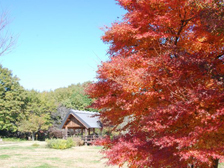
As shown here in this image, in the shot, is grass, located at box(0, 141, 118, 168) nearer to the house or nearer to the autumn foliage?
the autumn foliage

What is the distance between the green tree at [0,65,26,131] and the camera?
123ft

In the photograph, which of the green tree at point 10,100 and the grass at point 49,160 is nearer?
the grass at point 49,160

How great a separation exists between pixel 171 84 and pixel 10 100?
3915cm

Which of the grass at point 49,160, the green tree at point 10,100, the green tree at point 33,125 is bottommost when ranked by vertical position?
the grass at point 49,160

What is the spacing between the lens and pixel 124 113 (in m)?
6.70

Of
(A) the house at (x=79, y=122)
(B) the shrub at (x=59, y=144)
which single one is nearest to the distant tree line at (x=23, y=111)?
Result: (A) the house at (x=79, y=122)

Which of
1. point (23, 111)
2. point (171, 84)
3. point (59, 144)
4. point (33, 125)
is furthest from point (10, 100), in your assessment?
point (171, 84)

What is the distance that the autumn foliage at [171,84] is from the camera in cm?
411

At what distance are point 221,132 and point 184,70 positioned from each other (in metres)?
1.54

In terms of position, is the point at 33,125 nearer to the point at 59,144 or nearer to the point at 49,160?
the point at 59,144

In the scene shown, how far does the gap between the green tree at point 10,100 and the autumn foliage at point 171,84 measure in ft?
115

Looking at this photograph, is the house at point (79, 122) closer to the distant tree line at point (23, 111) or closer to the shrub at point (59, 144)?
the shrub at point (59, 144)

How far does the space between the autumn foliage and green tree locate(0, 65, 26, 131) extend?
115 ft

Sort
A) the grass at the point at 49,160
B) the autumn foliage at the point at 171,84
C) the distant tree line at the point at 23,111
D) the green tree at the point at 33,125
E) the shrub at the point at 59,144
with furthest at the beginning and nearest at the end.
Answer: the distant tree line at the point at 23,111 → the green tree at the point at 33,125 → the shrub at the point at 59,144 → the grass at the point at 49,160 → the autumn foliage at the point at 171,84
